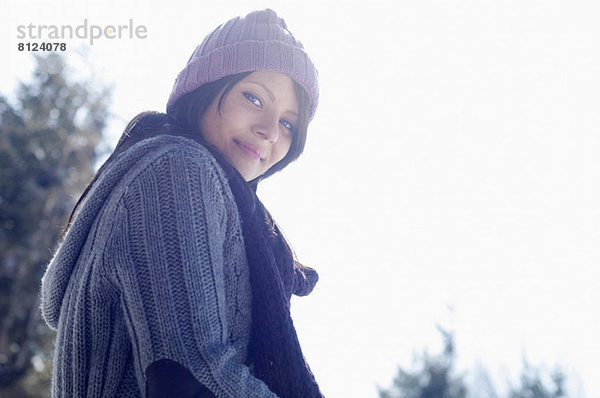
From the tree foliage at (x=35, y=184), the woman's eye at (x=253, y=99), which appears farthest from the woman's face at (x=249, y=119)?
the tree foliage at (x=35, y=184)

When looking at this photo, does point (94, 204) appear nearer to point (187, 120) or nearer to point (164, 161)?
point (164, 161)

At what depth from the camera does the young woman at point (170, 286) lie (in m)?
0.94

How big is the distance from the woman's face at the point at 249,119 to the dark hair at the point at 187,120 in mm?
23

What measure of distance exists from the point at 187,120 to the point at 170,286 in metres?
0.76

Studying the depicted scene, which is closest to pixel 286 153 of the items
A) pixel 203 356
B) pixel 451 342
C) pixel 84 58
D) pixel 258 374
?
pixel 258 374

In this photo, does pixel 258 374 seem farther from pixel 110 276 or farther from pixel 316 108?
pixel 316 108

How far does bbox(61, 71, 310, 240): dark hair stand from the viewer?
4.47 ft

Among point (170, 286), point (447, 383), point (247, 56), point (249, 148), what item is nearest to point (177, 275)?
point (170, 286)

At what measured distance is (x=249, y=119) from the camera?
61.4 inches

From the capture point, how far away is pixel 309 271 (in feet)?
5.91

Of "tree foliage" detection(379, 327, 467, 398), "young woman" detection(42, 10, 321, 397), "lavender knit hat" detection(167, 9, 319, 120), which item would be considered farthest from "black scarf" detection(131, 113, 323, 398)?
"tree foliage" detection(379, 327, 467, 398)

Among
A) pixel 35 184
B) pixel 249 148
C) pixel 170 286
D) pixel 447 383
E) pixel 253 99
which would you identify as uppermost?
pixel 253 99

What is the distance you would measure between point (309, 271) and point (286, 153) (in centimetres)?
45

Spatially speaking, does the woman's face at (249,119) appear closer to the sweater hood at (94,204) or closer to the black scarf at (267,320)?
the black scarf at (267,320)
